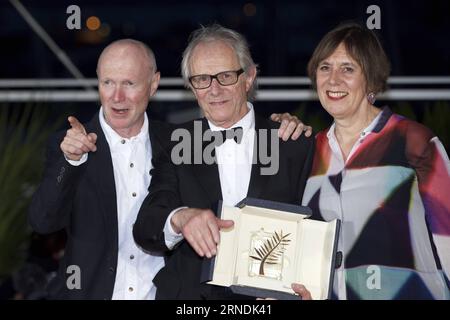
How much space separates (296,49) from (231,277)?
4392 millimetres

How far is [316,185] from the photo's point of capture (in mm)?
3643

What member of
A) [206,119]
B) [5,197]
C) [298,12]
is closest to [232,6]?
[298,12]

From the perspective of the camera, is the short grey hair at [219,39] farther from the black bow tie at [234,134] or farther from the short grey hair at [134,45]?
the short grey hair at [134,45]

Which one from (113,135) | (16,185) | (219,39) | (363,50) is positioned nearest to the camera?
(363,50)

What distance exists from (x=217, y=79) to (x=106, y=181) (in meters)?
0.62

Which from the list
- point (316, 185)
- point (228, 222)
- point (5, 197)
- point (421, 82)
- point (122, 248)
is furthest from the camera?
point (421, 82)

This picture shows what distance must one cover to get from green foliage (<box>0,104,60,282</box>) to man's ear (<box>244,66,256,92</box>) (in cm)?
239

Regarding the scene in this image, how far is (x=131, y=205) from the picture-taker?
3.94 m

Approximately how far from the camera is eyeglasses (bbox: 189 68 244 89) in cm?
371

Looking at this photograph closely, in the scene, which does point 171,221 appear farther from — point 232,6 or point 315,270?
point 232,6

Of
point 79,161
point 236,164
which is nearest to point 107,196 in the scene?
point 79,161

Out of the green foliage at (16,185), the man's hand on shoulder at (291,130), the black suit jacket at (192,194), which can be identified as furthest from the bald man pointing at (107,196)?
the green foliage at (16,185)

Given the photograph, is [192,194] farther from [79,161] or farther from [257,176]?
[79,161]
